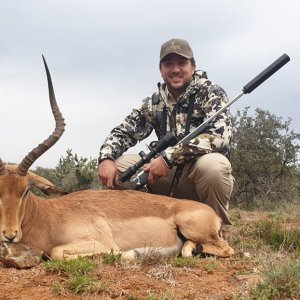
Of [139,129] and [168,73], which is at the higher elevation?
[168,73]

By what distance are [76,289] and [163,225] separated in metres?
2.07

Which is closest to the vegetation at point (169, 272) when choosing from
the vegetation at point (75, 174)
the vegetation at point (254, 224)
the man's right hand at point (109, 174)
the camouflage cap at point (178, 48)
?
the vegetation at point (254, 224)

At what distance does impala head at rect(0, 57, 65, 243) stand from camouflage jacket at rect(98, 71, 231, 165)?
4.51ft

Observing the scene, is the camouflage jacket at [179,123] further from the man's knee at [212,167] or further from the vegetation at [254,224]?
the vegetation at [254,224]

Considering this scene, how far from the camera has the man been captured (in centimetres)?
615

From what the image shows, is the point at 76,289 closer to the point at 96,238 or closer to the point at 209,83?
the point at 96,238

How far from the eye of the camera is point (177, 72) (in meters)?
6.87

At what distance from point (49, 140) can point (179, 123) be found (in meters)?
2.18

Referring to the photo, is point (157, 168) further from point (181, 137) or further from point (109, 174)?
point (181, 137)

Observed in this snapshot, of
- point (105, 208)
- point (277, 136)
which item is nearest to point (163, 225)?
point (105, 208)

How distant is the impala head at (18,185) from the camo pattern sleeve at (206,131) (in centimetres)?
137

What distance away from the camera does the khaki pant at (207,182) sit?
6160 mm

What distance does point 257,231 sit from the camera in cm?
770

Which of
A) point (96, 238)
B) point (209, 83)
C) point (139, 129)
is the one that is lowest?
point (96, 238)
